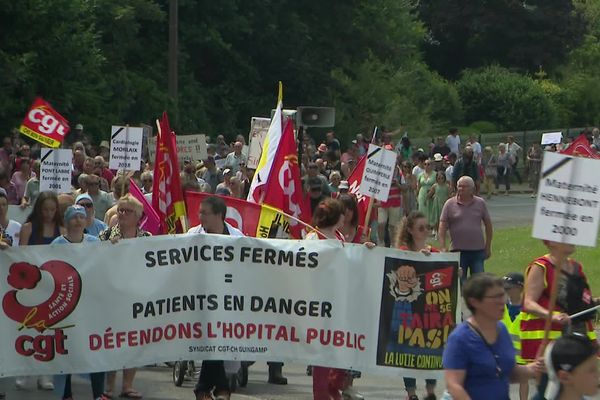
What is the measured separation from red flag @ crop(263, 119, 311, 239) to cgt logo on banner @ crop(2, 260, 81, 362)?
3.08 meters

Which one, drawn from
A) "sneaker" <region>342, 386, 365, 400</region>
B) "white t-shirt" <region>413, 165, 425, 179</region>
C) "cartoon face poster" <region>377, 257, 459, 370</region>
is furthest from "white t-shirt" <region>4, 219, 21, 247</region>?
"white t-shirt" <region>413, 165, 425, 179</region>

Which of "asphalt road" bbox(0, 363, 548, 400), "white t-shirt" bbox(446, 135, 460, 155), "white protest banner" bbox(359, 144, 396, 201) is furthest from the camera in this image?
"white t-shirt" bbox(446, 135, 460, 155)

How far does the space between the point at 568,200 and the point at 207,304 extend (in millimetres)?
3271

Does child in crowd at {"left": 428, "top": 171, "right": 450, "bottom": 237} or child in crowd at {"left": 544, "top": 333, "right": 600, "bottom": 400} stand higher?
child in crowd at {"left": 544, "top": 333, "right": 600, "bottom": 400}

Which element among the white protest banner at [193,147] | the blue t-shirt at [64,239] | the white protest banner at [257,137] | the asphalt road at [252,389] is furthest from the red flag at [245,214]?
the white protest banner at [193,147]

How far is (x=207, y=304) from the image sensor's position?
34.8 ft

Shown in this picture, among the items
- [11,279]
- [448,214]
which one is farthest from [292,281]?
[448,214]

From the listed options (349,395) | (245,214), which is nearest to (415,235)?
(349,395)

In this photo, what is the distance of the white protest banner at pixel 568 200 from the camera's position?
819cm

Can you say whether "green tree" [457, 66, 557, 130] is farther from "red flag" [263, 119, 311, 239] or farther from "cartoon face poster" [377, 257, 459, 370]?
"cartoon face poster" [377, 257, 459, 370]

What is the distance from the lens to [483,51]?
222 feet

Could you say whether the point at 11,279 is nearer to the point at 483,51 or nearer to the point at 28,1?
the point at 28,1

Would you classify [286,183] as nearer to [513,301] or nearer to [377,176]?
[377,176]

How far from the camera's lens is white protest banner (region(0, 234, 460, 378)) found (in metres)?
10.5
